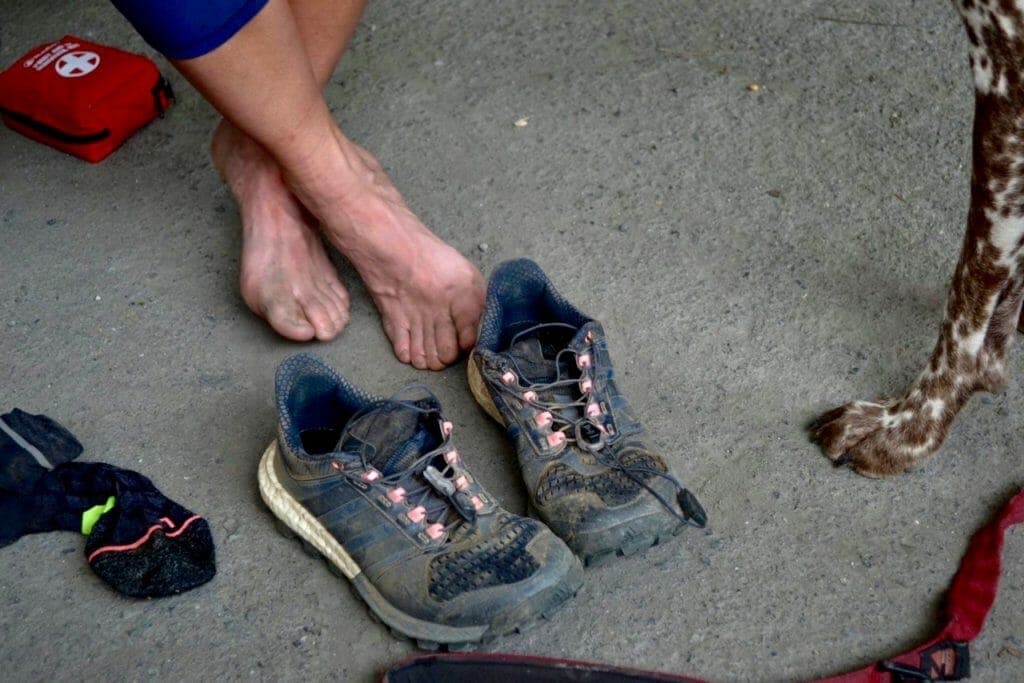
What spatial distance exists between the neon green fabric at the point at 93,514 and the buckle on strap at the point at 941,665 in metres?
1.20

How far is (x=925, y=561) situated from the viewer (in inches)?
73.7

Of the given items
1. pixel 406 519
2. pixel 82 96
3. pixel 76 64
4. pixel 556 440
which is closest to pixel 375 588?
pixel 406 519

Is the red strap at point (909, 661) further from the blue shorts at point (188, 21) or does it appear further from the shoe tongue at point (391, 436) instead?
the blue shorts at point (188, 21)

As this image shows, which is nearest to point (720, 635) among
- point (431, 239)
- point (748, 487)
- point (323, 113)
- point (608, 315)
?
point (748, 487)

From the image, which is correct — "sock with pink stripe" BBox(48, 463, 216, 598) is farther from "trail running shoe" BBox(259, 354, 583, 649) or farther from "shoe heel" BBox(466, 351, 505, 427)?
"shoe heel" BBox(466, 351, 505, 427)

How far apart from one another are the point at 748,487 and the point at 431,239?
714 mm

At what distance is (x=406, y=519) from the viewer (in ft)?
5.90

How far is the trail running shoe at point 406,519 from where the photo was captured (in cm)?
173

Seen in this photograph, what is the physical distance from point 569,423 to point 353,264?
594mm

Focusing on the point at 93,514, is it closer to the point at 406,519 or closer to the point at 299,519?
the point at 299,519

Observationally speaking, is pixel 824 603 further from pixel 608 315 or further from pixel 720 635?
pixel 608 315

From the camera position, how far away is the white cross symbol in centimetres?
266

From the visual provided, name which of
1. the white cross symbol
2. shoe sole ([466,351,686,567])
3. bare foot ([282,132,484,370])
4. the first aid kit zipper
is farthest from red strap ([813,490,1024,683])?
the white cross symbol

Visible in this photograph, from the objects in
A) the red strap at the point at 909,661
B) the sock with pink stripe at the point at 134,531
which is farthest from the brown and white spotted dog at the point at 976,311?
the sock with pink stripe at the point at 134,531
